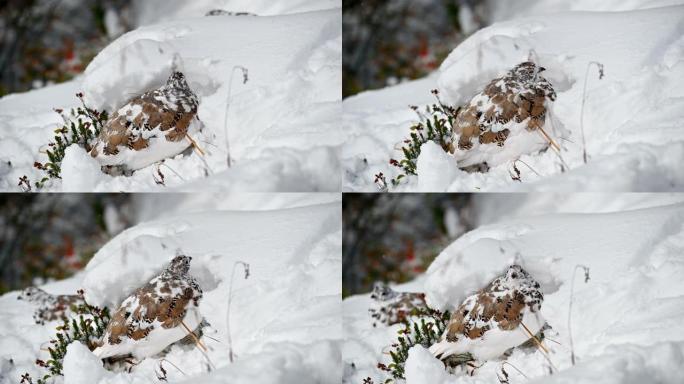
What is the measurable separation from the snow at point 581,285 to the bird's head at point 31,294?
2.84 ft

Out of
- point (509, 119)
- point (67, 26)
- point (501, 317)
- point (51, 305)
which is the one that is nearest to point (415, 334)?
point (501, 317)

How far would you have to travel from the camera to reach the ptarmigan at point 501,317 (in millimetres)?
2223

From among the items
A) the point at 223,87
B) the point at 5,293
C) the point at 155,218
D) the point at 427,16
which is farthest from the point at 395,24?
the point at 5,293

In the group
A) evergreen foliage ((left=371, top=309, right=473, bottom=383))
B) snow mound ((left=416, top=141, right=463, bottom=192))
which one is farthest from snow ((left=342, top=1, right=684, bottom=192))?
evergreen foliage ((left=371, top=309, right=473, bottom=383))

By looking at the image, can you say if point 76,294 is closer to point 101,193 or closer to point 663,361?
point 101,193

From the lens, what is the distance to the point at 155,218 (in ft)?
7.47

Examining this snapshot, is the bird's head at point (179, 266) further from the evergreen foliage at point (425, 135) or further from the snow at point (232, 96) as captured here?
the evergreen foliage at point (425, 135)

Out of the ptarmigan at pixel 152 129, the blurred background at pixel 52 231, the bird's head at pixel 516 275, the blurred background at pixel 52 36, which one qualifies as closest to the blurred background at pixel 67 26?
the blurred background at pixel 52 36

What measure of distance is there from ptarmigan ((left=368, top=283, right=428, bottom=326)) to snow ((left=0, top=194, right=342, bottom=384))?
12 centimetres

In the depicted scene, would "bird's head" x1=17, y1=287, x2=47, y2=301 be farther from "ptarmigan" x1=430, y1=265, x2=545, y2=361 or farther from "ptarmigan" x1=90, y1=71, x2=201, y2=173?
"ptarmigan" x1=430, y1=265, x2=545, y2=361

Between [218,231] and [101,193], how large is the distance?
0.34m

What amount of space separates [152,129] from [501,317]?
1086 millimetres

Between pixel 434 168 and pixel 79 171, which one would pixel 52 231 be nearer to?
pixel 79 171

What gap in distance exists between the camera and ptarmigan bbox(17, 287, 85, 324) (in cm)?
230
